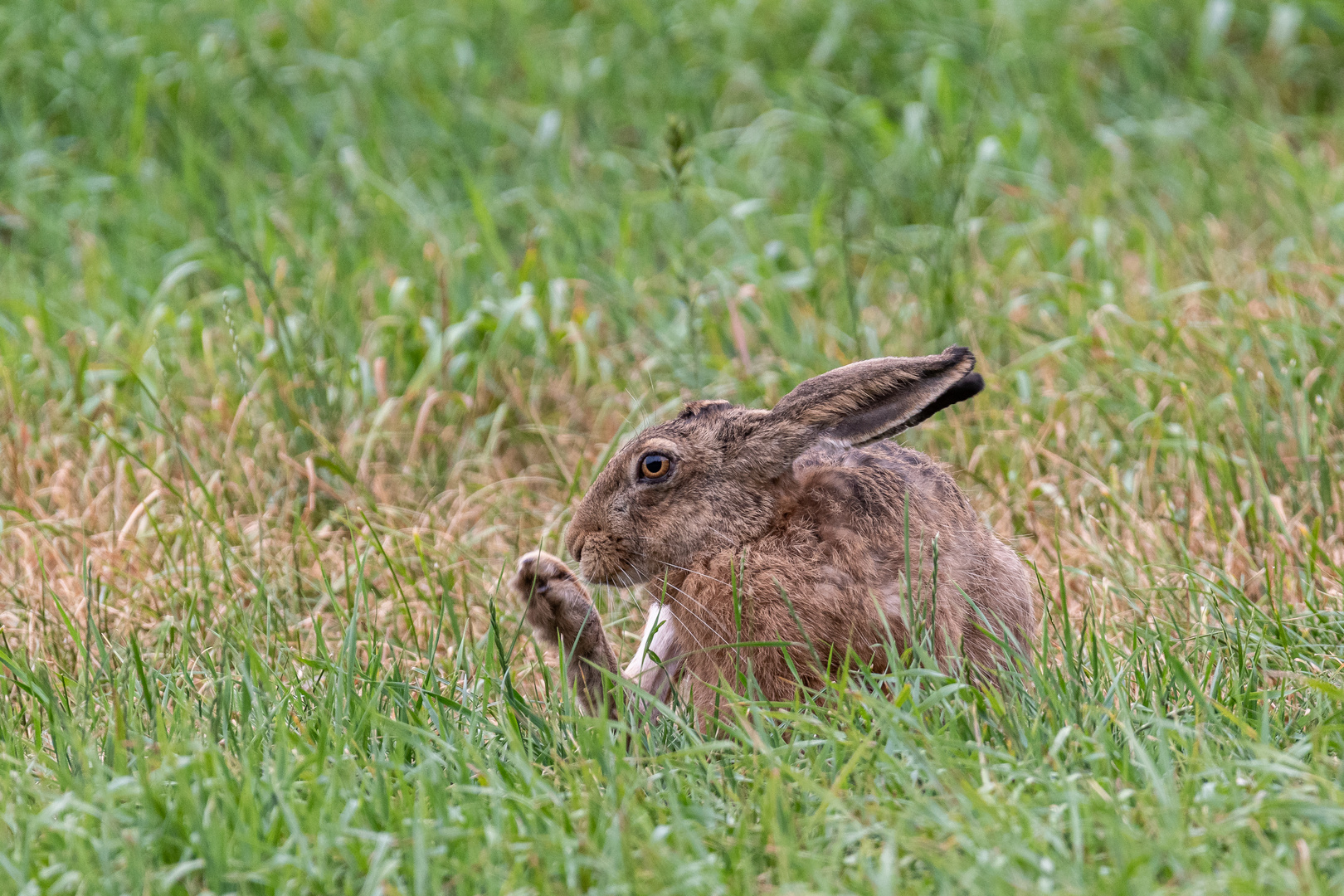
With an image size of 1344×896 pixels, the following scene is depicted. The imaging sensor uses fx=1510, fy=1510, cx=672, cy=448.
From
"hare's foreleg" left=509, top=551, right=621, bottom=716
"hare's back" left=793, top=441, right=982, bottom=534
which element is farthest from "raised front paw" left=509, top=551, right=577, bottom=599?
"hare's back" left=793, top=441, right=982, bottom=534

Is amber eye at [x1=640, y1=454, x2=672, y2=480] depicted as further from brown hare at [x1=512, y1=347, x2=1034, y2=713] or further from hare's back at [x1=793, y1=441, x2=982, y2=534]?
hare's back at [x1=793, y1=441, x2=982, y2=534]

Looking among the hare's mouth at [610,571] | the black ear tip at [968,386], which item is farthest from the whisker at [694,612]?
the black ear tip at [968,386]

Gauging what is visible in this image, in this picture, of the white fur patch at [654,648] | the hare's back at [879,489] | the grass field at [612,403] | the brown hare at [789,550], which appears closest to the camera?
the grass field at [612,403]

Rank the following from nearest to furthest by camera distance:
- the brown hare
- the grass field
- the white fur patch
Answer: the grass field < the brown hare < the white fur patch

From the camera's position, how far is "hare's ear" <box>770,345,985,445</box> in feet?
11.0

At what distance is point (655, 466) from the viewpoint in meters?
3.54

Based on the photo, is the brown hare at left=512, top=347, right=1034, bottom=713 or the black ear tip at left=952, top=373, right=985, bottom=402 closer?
the brown hare at left=512, top=347, right=1034, bottom=713

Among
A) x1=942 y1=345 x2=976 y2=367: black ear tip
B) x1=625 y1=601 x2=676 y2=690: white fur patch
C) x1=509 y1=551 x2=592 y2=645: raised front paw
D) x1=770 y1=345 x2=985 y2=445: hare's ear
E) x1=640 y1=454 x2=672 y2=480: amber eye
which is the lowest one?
x1=625 y1=601 x2=676 y2=690: white fur patch

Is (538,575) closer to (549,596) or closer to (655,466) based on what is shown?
(549,596)

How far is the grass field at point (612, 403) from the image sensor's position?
8.43 feet

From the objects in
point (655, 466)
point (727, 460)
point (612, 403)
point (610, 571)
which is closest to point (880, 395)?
point (727, 460)

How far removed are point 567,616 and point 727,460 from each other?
51 cm

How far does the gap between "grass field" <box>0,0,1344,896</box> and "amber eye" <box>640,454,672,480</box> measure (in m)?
0.58

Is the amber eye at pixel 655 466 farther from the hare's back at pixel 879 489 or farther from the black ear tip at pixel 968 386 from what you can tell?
the black ear tip at pixel 968 386
